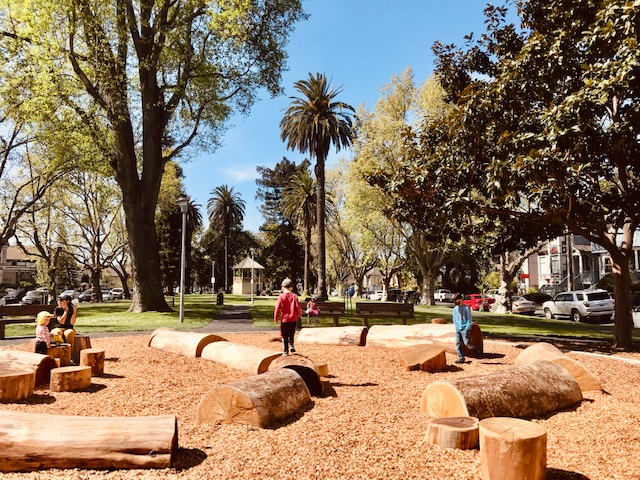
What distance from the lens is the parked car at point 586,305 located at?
2497cm

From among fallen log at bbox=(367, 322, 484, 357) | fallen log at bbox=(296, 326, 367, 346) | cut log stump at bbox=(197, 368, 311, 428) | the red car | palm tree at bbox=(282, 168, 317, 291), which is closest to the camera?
cut log stump at bbox=(197, 368, 311, 428)

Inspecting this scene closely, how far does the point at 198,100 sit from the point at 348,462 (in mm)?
21162

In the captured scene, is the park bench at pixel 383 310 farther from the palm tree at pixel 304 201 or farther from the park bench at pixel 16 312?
the palm tree at pixel 304 201

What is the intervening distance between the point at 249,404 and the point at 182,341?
5.58m

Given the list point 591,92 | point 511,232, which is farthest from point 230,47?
point 591,92

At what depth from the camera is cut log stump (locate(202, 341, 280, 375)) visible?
26.2 feet

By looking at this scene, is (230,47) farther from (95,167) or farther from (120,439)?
(120,439)

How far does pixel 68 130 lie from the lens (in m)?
21.6

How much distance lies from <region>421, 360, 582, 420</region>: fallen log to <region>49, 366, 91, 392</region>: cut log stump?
497 centimetres

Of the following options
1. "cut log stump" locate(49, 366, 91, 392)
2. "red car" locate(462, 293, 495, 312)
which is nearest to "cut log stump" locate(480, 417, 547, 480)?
"cut log stump" locate(49, 366, 91, 392)

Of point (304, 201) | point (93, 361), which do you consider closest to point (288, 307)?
point (93, 361)

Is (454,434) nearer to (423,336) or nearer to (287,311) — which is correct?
(287,311)

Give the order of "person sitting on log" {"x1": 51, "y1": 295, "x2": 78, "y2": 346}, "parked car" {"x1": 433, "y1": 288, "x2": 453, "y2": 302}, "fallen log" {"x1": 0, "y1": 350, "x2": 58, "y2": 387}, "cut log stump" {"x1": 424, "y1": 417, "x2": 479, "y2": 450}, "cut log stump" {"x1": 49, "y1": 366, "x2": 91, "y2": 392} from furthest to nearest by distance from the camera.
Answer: "parked car" {"x1": 433, "y1": 288, "x2": 453, "y2": 302} → "person sitting on log" {"x1": 51, "y1": 295, "x2": 78, "y2": 346} → "fallen log" {"x1": 0, "y1": 350, "x2": 58, "y2": 387} → "cut log stump" {"x1": 49, "y1": 366, "x2": 91, "y2": 392} → "cut log stump" {"x1": 424, "y1": 417, "x2": 479, "y2": 450}

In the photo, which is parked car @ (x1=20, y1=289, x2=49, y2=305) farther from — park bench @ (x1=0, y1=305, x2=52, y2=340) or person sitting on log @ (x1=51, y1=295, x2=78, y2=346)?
person sitting on log @ (x1=51, y1=295, x2=78, y2=346)
